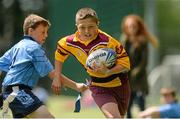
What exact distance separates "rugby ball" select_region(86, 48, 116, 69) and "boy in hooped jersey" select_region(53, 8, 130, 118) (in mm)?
64

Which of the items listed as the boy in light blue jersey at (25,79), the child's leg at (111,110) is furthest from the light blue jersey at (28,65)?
the child's leg at (111,110)

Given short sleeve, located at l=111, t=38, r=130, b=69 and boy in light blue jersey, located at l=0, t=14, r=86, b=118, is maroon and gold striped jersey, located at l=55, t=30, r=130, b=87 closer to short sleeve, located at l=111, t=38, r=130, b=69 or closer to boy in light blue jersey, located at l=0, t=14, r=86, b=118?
short sleeve, located at l=111, t=38, r=130, b=69

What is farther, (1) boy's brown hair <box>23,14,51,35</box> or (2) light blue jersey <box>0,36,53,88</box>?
(1) boy's brown hair <box>23,14,51,35</box>

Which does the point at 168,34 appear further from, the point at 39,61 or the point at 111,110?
the point at 39,61

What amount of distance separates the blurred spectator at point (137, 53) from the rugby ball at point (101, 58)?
175 inches

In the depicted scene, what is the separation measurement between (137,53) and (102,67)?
462cm

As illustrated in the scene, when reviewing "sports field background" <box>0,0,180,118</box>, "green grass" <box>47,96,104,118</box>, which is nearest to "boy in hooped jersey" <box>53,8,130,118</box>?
"green grass" <box>47,96,104,118</box>

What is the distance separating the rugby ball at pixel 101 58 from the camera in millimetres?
10070

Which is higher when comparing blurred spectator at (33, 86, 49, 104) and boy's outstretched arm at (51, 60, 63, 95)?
boy's outstretched arm at (51, 60, 63, 95)

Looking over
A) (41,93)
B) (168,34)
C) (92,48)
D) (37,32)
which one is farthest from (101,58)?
(168,34)

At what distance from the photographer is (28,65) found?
31.9ft

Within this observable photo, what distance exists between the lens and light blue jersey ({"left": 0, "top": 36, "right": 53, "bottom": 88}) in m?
9.67

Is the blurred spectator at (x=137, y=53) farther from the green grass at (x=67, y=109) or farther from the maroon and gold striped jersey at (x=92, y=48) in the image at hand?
the maroon and gold striped jersey at (x=92, y=48)

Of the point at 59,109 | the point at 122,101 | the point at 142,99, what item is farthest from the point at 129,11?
the point at 122,101
